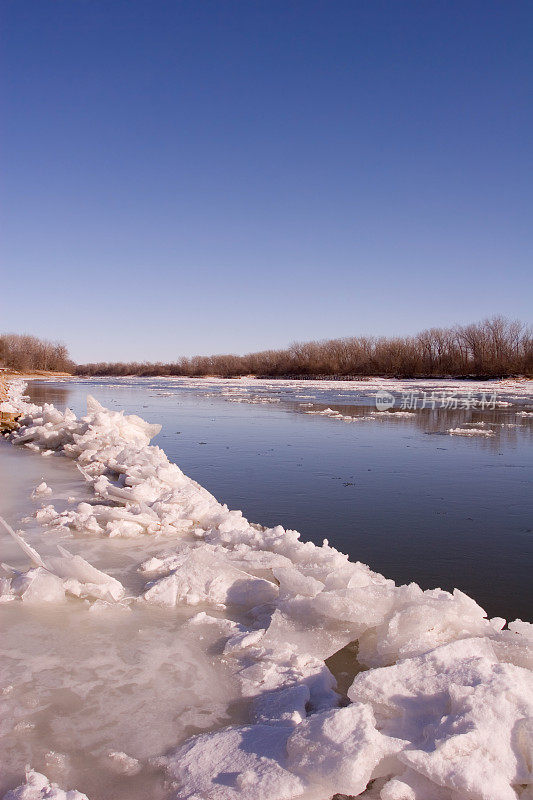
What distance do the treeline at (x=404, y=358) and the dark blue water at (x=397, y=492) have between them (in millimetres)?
39076

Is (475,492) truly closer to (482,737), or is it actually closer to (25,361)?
(482,737)

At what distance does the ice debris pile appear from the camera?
4.48 ft

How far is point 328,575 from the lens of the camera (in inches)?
102

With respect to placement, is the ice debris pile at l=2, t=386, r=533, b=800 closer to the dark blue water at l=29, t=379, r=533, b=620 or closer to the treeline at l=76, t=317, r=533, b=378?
the dark blue water at l=29, t=379, r=533, b=620

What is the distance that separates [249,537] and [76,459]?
4.50 metres

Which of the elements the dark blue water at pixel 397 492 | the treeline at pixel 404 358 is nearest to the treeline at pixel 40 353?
the treeline at pixel 404 358

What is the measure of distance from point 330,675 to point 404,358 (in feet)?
181

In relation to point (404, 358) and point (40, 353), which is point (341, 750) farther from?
point (40, 353)

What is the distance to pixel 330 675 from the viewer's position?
1945 millimetres

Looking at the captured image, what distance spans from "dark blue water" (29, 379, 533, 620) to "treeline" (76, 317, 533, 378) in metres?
39.1

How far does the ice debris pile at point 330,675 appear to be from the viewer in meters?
1.37

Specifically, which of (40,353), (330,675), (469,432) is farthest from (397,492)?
(40,353)

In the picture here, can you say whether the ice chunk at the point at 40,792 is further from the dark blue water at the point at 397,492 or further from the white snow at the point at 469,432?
the white snow at the point at 469,432

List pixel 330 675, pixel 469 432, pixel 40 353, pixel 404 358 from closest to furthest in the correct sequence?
pixel 330 675 → pixel 469 432 → pixel 404 358 → pixel 40 353
